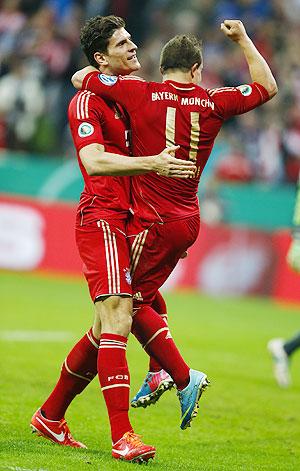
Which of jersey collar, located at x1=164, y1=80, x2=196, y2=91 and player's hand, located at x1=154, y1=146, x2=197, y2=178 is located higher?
jersey collar, located at x1=164, y1=80, x2=196, y2=91

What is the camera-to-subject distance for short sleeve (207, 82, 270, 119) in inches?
257

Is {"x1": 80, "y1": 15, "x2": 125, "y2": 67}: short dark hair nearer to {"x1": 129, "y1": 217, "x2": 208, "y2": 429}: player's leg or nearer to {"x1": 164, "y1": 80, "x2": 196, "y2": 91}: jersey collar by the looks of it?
{"x1": 164, "y1": 80, "x2": 196, "y2": 91}: jersey collar

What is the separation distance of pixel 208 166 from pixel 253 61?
42.6 ft

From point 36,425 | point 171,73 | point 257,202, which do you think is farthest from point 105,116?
point 257,202

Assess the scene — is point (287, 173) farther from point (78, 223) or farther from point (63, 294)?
point (78, 223)

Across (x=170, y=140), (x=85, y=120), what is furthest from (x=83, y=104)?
(x=170, y=140)

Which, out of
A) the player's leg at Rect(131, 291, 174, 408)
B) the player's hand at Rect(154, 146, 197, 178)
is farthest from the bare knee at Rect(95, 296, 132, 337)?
the player's hand at Rect(154, 146, 197, 178)

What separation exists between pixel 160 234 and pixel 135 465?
1.40 metres

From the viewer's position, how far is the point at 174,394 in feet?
30.5

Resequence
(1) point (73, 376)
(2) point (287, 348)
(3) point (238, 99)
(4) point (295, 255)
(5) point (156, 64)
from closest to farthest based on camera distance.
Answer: (3) point (238, 99), (1) point (73, 376), (2) point (287, 348), (4) point (295, 255), (5) point (156, 64)

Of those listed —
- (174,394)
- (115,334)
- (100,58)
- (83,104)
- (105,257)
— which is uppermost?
(100,58)

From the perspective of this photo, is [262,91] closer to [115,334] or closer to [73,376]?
[115,334]

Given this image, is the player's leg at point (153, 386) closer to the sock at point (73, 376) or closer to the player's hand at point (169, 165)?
the sock at point (73, 376)

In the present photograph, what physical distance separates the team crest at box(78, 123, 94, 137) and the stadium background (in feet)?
24.9
